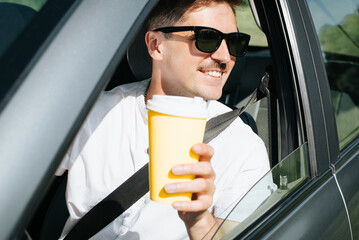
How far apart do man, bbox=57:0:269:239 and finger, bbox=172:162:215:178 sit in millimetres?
561

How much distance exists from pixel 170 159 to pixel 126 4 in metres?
0.33

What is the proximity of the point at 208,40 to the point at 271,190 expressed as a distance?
0.63m

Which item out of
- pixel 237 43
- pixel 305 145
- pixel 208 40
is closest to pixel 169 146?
pixel 305 145

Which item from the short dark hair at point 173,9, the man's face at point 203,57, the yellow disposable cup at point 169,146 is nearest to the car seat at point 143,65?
the short dark hair at point 173,9

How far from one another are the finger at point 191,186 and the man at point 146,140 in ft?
1.75

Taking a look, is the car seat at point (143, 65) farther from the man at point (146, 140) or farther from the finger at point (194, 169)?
the finger at point (194, 169)

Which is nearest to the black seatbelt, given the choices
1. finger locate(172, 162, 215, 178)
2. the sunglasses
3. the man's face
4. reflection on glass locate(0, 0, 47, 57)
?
the man's face

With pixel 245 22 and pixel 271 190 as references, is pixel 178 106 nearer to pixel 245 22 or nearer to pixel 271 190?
pixel 271 190

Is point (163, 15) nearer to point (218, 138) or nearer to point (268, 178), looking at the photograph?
point (218, 138)

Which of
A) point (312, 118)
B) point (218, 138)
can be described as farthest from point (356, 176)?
point (218, 138)

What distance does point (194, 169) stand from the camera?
90cm

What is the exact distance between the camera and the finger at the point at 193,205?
2.99 feet

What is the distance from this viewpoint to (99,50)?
0.75m

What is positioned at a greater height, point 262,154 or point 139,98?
point 262,154
